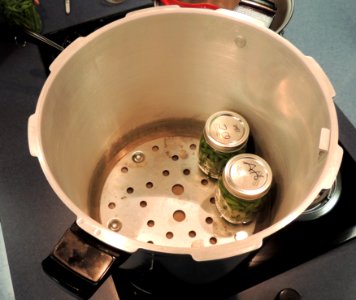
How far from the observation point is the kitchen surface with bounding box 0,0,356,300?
0.40 meters

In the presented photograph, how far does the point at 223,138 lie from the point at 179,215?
112 millimetres

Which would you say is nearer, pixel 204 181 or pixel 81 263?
pixel 81 263

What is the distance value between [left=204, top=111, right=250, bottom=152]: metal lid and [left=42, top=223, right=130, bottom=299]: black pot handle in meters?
0.19

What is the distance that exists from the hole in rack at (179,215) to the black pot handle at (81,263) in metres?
0.18

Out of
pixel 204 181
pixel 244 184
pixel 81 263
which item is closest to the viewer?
pixel 81 263

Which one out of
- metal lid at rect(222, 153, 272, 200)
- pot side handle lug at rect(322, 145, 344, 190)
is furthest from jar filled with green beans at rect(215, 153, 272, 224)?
pot side handle lug at rect(322, 145, 344, 190)

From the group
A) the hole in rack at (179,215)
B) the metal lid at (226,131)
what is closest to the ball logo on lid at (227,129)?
the metal lid at (226,131)

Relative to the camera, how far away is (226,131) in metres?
0.44

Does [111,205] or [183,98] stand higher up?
[183,98]

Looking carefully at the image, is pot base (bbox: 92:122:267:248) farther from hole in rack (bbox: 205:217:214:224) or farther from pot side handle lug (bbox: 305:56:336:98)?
pot side handle lug (bbox: 305:56:336:98)

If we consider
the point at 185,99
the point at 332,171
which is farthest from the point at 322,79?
the point at 185,99

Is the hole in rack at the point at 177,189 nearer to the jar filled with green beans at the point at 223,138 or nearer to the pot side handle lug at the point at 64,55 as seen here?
the jar filled with green beans at the point at 223,138

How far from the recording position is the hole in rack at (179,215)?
1.52ft

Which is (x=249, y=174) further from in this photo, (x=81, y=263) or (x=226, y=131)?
(x=81, y=263)
